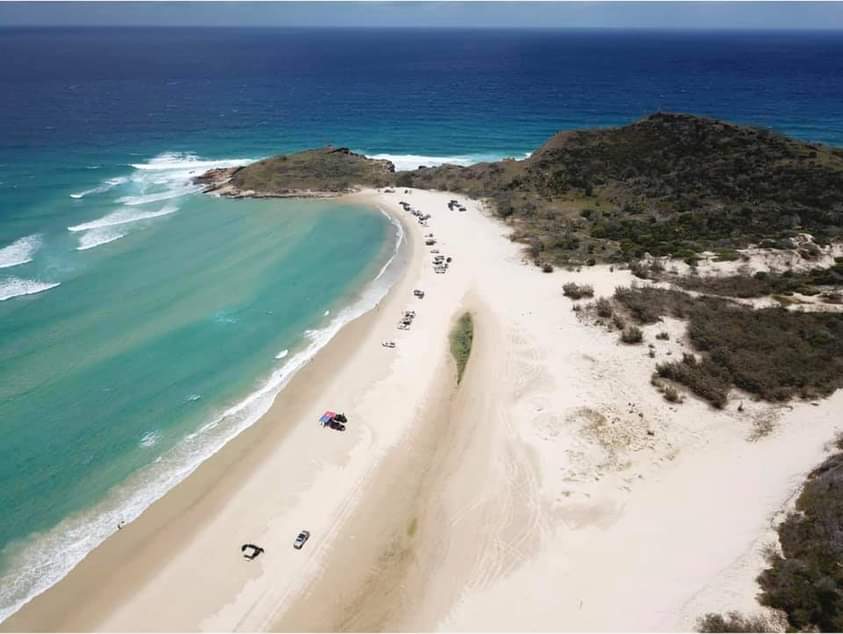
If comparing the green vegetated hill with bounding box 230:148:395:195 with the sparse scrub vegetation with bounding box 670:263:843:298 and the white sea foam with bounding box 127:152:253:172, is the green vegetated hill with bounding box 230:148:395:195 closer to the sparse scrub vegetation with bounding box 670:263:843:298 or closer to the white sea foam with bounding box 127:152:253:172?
the white sea foam with bounding box 127:152:253:172

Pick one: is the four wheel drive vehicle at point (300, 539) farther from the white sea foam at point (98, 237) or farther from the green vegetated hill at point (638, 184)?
the white sea foam at point (98, 237)

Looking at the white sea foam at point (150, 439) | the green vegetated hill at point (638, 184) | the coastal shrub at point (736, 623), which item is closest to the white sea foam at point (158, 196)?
the green vegetated hill at point (638, 184)

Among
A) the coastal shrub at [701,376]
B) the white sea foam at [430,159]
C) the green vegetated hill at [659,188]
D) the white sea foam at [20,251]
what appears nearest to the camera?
the coastal shrub at [701,376]

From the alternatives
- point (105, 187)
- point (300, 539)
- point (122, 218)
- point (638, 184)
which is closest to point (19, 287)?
point (122, 218)

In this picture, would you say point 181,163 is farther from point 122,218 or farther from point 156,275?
point 156,275

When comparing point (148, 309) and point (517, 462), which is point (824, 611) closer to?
point (517, 462)

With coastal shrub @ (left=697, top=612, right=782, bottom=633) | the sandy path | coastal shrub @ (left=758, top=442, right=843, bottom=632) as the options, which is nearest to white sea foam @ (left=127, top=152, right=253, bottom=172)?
the sandy path
